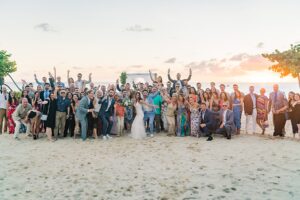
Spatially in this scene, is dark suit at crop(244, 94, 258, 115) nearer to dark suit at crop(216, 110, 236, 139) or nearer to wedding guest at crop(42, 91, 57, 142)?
dark suit at crop(216, 110, 236, 139)

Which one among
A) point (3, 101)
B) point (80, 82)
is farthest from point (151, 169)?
point (3, 101)

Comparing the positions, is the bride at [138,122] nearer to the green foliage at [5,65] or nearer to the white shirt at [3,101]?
the white shirt at [3,101]

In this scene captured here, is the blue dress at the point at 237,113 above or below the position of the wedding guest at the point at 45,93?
below

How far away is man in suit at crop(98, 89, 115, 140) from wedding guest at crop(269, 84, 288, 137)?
653cm

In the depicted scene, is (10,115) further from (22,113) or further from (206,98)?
(206,98)

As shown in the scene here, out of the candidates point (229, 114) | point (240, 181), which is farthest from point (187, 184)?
point (229, 114)

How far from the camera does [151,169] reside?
805cm

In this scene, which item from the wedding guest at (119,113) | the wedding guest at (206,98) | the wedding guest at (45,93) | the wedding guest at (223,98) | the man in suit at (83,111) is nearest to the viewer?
the man in suit at (83,111)

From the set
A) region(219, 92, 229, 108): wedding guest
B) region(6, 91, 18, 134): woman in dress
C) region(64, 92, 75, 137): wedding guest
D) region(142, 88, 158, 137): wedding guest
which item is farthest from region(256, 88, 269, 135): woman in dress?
region(6, 91, 18, 134): woman in dress

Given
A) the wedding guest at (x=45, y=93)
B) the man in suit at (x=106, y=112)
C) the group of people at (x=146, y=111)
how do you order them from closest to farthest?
1. the group of people at (x=146, y=111)
2. the man in suit at (x=106, y=112)
3. the wedding guest at (x=45, y=93)

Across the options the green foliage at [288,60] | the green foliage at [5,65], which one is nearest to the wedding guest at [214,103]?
the green foliage at [288,60]

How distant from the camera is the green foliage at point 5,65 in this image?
39106 millimetres

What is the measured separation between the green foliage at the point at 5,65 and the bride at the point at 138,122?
107 feet

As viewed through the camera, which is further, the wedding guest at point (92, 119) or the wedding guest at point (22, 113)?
the wedding guest at point (22, 113)
